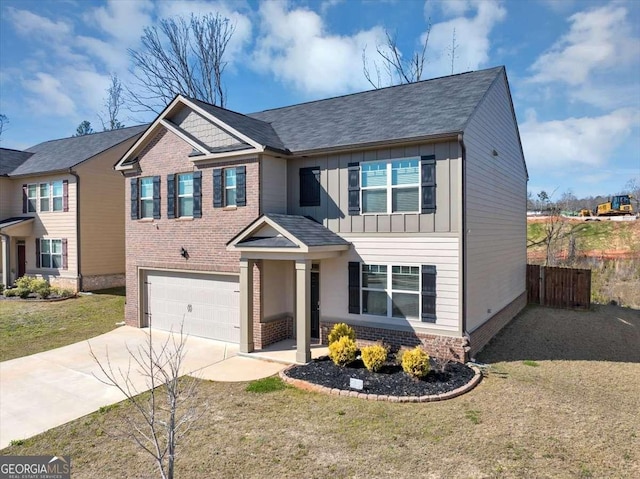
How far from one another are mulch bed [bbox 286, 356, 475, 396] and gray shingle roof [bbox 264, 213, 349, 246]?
3.07 m

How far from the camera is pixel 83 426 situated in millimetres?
7297

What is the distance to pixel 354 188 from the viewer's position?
11336 millimetres

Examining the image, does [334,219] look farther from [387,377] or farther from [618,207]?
[618,207]

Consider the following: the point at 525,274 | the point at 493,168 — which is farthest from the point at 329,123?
the point at 525,274

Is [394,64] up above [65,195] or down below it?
above

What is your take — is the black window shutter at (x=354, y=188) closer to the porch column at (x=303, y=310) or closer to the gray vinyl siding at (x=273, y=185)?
the porch column at (x=303, y=310)

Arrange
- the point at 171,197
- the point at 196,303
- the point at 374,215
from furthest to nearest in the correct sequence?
the point at 171,197 → the point at 196,303 → the point at 374,215

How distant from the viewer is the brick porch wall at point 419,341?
9.91 meters

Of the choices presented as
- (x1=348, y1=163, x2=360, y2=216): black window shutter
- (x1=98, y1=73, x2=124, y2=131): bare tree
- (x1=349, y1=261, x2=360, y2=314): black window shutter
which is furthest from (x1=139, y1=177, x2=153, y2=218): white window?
(x1=98, y1=73, x2=124, y2=131): bare tree

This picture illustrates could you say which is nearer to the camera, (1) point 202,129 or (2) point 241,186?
(2) point 241,186

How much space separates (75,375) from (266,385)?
195 inches

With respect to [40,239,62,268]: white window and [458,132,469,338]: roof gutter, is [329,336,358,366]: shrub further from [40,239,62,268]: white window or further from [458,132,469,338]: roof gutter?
[40,239,62,268]: white window

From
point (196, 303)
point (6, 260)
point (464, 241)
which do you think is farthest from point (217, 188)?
point (6, 260)

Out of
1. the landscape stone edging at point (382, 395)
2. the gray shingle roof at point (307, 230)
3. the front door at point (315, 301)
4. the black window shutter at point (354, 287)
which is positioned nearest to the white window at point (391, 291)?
the black window shutter at point (354, 287)
